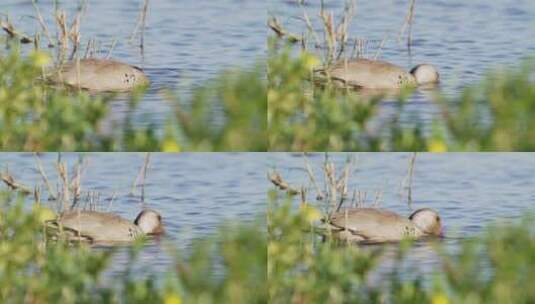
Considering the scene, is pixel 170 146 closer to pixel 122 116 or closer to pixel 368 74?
pixel 122 116

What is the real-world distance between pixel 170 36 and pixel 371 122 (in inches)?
35.0

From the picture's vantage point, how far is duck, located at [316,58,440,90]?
31.0 ft

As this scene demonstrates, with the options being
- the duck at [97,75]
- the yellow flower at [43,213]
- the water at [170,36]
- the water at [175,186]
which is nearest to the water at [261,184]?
the water at [175,186]

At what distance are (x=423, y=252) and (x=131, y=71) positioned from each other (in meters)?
1.34

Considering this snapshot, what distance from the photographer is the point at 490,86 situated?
9.52 m

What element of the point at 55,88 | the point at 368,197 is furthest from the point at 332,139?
the point at 55,88

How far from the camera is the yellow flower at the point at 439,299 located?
9.31m

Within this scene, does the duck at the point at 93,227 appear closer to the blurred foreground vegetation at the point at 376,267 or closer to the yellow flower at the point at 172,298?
the yellow flower at the point at 172,298

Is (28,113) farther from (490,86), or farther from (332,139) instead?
(490,86)

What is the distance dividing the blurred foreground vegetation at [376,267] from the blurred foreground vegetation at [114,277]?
0.09 meters

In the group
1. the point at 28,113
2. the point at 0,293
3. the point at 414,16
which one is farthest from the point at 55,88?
the point at 414,16

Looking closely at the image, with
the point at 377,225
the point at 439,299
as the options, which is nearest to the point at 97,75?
the point at 377,225

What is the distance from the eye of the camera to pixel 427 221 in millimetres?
9297

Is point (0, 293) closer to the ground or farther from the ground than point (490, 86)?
closer to the ground
